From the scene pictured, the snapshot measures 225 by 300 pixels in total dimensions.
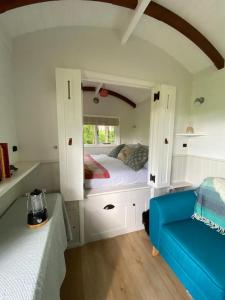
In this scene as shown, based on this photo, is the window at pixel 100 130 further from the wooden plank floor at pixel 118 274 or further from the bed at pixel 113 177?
the wooden plank floor at pixel 118 274

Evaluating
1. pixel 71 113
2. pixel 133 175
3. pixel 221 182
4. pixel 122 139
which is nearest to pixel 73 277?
pixel 133 175

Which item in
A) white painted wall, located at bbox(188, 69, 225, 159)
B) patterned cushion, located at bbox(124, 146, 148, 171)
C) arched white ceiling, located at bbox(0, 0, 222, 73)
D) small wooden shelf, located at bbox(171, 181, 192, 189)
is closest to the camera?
arched white ceiling, located at bbox(0, 0, 222, 73)

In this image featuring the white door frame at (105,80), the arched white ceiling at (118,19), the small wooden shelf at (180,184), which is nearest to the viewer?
the arched white ceiling at (118,19)

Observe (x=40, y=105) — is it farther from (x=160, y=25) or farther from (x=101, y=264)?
(x=101, y=264)

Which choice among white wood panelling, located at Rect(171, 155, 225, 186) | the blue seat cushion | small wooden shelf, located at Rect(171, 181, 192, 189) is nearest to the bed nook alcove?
small wooden shelf, located at Rect(171, 181, 192, 189)

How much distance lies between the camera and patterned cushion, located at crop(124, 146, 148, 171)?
7.42 ft

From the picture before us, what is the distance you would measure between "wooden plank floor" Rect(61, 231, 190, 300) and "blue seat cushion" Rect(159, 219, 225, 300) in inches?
10.0

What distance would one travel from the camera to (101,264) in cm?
156

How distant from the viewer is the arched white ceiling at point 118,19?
4.29 feet

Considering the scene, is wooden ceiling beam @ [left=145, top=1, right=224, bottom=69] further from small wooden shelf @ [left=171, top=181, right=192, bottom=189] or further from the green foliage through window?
the green foliage through window

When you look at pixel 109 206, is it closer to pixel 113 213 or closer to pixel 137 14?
pixel 113 213

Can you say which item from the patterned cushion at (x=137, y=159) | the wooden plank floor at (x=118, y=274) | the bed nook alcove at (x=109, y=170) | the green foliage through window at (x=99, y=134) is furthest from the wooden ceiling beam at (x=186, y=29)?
the green foliage through window at (x=99, y=134)

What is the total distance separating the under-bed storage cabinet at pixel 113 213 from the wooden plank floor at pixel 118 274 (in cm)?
15

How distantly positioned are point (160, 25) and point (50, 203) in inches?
86.9
